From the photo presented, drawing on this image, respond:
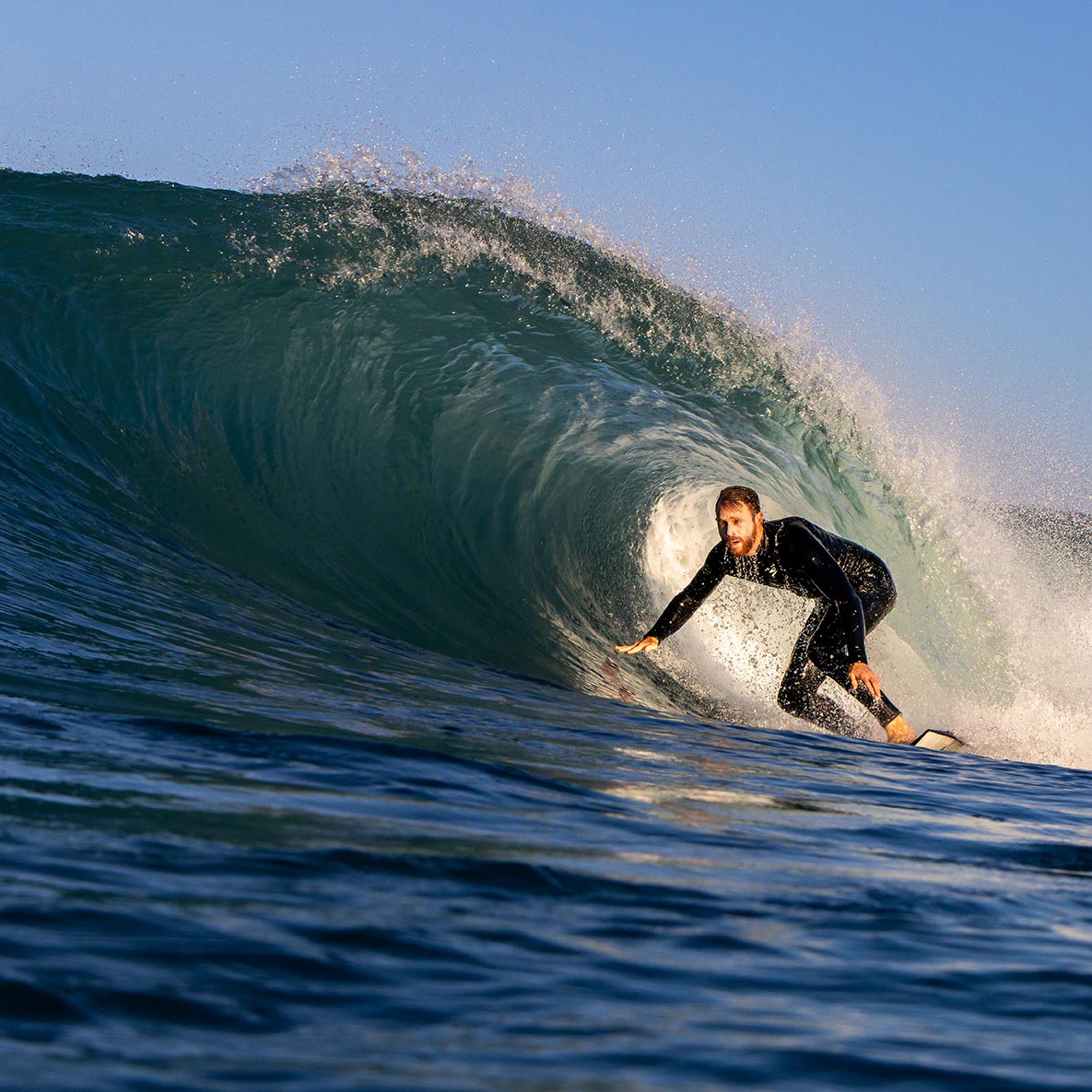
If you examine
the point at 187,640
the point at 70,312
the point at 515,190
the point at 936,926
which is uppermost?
the point at 515,190

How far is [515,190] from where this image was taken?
11.5 meters

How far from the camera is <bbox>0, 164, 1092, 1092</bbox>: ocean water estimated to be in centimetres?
180

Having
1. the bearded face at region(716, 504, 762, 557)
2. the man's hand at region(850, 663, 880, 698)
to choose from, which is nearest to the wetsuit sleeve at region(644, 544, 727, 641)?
the bearded face at region(716, 504, 762, 557)

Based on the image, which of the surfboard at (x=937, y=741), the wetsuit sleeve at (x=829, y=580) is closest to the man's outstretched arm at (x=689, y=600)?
the wetsuit sleeve at (x=829, y=580)

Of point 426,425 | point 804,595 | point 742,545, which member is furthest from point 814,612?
point 426,425

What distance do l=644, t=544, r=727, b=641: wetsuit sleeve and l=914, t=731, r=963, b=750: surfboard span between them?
4.15 feet

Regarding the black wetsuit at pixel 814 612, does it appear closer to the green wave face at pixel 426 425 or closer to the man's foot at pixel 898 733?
the man's foot at pixel 898 733

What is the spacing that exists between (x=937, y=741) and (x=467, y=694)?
2451mm

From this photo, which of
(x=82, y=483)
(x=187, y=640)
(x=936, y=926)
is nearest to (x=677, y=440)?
(x=82, y=483)

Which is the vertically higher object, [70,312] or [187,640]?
[70,312]

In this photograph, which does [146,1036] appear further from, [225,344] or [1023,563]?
[1023,563]

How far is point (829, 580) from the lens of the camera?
621 cm

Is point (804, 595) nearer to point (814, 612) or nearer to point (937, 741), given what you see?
point (814, 612)

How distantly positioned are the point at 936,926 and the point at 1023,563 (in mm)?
7904
